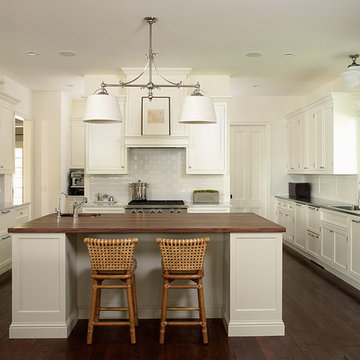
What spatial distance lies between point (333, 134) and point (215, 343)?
3.52 meters

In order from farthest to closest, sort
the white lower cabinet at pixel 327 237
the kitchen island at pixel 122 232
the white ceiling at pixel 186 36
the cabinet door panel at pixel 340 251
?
the cabinet door panel at pixel 340 251 → the white lower cabinet at pixel 327 237 → the white ceiling at pixel 186 36 → the kitchen island at pixel 122 232


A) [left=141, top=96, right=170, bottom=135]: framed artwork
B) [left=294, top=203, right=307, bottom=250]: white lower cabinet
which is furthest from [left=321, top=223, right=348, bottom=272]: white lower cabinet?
[left=141, top=96, right=170, bottom=135]: framed artwork

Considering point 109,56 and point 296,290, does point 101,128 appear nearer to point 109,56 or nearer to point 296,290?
point 109,56

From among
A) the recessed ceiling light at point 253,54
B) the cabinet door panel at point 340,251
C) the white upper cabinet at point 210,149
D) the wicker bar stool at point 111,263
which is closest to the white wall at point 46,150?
the white upper cabinet at point 210,149

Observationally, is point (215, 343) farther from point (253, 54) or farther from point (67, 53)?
point (67, 53)

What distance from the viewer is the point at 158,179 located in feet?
20.2

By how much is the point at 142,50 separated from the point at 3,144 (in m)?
2.38

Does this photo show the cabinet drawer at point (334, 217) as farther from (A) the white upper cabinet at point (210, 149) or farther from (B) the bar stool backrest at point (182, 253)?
(B) the bar stool backrest at point (182, 253)

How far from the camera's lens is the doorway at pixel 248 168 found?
765 centimetres

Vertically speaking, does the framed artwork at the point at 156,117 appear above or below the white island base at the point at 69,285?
above

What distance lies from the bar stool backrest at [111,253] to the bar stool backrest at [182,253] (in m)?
0.24

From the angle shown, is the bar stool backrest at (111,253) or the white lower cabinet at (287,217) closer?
the bar stool backrest at (111,253)

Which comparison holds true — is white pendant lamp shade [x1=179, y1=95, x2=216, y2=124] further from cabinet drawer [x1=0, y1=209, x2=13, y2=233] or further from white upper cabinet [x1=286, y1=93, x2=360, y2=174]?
cabinet drawer [x1=0, y1=209, x2=13, y2=233]

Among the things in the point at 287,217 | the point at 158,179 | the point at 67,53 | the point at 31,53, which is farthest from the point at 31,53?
the point at 287,217
